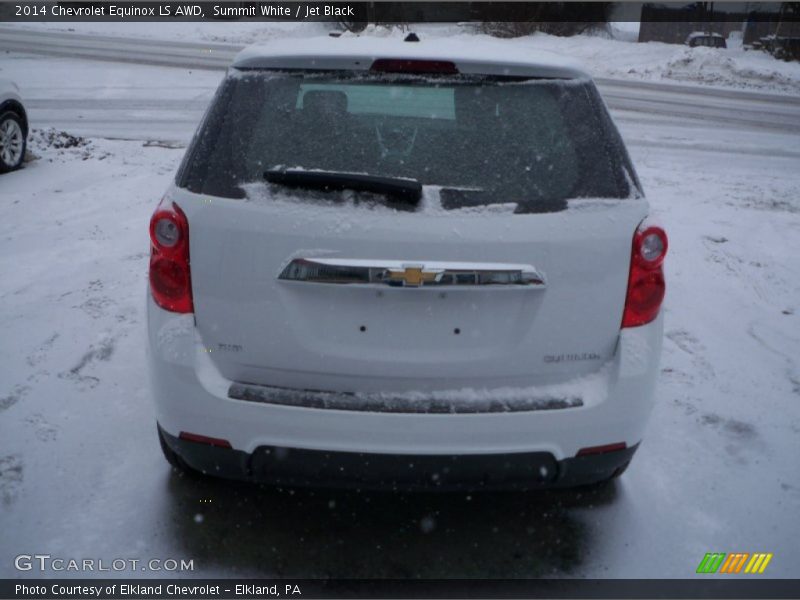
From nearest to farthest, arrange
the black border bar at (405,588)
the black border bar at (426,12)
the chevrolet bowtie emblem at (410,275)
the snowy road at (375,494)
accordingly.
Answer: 1. the chevrolet bowtie emblem at (410,275)
2. the black border bar at (405,588)
3. the snowy road at (375,494)
4. the black border bar at (426,12)

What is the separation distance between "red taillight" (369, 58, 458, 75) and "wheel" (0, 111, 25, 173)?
7250mm

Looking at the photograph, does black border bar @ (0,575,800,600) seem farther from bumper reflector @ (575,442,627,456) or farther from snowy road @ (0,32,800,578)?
bumper reflector @ (575,442,627,456)

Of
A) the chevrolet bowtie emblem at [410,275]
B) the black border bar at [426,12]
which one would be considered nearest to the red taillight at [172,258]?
the chevrolet bowtie emblem at [410,275]

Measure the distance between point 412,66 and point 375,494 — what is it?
1.83 metres

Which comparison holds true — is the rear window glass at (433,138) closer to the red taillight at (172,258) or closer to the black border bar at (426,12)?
the red taillight at (172,258)

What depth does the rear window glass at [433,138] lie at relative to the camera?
8.00ft

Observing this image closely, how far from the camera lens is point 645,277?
98.4 inches

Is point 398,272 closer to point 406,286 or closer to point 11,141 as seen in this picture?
point 406,286

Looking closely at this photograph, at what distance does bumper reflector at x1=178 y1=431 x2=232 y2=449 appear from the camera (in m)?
2.48

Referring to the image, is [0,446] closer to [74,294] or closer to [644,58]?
[74,294]

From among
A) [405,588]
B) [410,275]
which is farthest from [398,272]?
[405,588]

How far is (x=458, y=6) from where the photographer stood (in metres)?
34.4

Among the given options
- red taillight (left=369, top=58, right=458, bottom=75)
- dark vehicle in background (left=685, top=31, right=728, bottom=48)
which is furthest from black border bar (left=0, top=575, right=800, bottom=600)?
dark vehicle in background (left=685, top=31, right=728, bottom=48)

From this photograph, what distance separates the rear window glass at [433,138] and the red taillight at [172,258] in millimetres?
136
